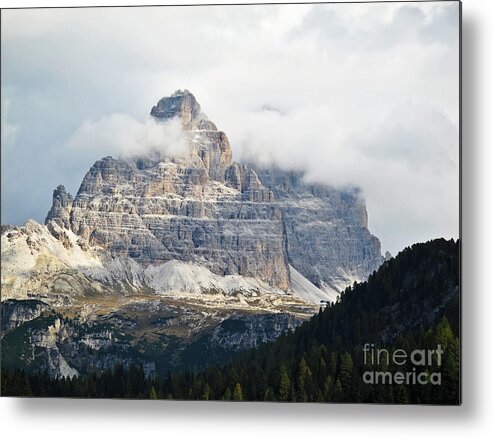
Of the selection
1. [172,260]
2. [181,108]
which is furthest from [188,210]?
[181,108]

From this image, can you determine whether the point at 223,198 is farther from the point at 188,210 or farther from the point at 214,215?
the point at 188,210

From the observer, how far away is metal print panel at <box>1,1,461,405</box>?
13.1 metres

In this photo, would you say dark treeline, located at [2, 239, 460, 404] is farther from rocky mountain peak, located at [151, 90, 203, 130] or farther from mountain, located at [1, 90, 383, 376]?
rocky mountain peak, located at [151, 90, 203, 130]

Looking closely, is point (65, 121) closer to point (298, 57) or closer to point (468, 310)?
point (298, 57)

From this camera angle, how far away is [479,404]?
41.2 feet

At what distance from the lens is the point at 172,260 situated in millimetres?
13781

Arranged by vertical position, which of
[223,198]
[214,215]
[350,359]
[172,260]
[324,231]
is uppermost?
[223,198]

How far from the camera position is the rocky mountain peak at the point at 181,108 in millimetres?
13445

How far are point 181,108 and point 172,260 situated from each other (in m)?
1.76

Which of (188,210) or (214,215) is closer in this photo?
(214,215)

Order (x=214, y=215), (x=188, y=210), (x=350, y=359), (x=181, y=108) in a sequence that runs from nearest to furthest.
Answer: (x=350, y=359) < (x=181, y=108) < (x=214, y=215) < (x=188, y=210)

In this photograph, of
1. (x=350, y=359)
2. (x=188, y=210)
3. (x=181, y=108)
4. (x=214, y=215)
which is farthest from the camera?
(x=188, y=210)

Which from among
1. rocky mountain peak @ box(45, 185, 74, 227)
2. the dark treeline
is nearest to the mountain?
rocky mountain peak @ box(45, 185, 74, 227)

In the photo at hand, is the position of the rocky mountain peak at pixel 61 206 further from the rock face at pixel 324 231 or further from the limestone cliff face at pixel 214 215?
the rock face at pixel 324 231
